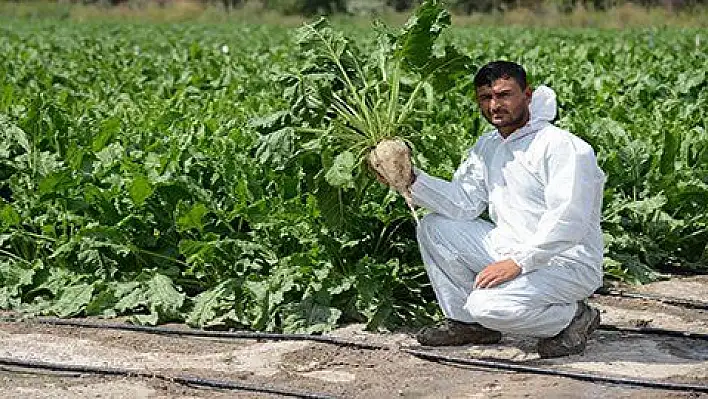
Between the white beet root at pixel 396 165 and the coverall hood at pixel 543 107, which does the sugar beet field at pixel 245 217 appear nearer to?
the white beet root at pixel 396 165

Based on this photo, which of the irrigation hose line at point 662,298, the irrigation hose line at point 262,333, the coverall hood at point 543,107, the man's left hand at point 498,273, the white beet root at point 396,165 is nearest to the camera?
the man's left hand at point 498,273

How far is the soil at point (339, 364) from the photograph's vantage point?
5930mm

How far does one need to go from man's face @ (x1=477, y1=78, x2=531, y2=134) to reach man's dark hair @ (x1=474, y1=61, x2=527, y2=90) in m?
0.02

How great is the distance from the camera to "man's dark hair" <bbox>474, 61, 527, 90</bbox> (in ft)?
20.1

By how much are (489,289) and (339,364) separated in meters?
0.77

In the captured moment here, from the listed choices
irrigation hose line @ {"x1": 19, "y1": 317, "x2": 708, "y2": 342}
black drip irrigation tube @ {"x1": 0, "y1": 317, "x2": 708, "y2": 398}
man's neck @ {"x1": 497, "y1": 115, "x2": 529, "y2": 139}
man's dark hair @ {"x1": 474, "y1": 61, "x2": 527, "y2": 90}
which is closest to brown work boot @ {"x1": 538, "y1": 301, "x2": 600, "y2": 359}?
black drip irrigation tube @ {"x1": 0, "y1": 317, "x2": 708, "y2": 398}

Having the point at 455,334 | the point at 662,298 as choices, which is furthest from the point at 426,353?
the point at 662,298

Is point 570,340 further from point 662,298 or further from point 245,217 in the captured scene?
point 245,217

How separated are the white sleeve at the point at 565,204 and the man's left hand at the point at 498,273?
4 cm

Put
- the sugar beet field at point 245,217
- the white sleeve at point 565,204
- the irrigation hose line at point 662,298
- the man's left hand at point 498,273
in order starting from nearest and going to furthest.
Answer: the white sleeve at point 565,204 → the man's left hand at point 498,273 → the sugar beet field at point 245,217 → the irrigation hose line at point 662,298

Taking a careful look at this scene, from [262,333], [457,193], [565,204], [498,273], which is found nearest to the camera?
[565,204]

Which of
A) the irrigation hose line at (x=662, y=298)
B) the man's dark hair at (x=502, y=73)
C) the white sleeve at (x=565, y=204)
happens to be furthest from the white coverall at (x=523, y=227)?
the irrigation hose line at (x=662, y=298)

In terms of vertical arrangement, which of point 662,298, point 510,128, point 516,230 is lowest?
point 662,298

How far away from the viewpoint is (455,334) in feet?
21.4
